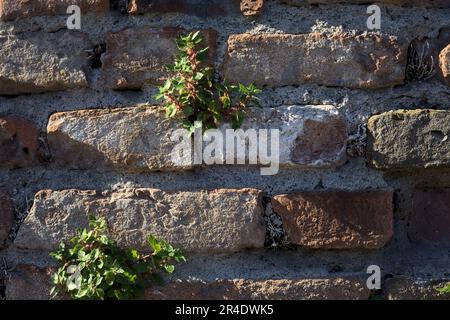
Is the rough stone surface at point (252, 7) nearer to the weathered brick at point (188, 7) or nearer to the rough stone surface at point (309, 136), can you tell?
the weathered brick at point (188, 7)

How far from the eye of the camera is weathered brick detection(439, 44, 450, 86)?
1088 mm

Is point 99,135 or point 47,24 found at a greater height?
point 47,24

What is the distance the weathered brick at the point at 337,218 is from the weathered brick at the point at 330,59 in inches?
6.5

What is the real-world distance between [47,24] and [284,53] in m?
0.36

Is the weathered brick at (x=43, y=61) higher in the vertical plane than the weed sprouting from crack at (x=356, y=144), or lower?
higher

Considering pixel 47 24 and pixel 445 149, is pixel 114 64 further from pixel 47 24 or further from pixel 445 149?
pixel 445 149

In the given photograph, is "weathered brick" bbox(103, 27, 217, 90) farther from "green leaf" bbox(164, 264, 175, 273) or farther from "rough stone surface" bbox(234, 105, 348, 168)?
"green leaf" bbox(164, 264, 175, 273)

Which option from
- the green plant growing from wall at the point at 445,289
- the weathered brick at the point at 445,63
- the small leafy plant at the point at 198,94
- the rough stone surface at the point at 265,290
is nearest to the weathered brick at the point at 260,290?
the rough stone surface at the point at 265,290

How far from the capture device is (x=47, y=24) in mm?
1126

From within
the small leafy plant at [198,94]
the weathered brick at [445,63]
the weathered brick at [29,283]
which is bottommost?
the weathered brick at [29,283]

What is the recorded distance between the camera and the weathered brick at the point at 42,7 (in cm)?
112

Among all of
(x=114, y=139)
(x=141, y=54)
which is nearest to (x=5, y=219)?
(x=114, y=139)

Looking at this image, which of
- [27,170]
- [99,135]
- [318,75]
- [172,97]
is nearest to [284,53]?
[318,75]

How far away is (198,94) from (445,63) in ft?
1.19
